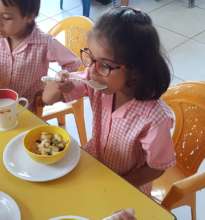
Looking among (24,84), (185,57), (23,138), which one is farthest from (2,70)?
(185,57)

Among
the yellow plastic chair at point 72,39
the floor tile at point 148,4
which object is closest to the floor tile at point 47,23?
the floor tile at point 148,4

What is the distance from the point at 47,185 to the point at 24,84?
1.95ft

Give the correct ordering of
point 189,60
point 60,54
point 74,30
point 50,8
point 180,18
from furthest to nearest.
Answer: point 50,8, point 180,18, point 189,60, point 74,30, point 60,54

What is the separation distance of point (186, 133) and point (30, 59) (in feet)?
1.83

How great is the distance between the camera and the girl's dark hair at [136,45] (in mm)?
945

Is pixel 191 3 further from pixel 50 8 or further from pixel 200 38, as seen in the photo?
pixel 50 8

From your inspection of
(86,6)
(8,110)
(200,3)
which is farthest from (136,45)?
(200,3)

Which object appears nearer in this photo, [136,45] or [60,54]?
[136,45]

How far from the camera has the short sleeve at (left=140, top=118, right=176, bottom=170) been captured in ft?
3.27

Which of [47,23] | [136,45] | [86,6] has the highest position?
[136,45]

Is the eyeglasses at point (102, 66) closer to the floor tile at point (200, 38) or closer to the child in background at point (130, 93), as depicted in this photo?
the child in background at point (130, 93)

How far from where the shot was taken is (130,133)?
1053 millimetres

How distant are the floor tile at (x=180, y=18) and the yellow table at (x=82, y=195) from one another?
2.06 meters

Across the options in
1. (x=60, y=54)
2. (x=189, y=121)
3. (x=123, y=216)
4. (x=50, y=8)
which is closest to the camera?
(x=123, y=216)
